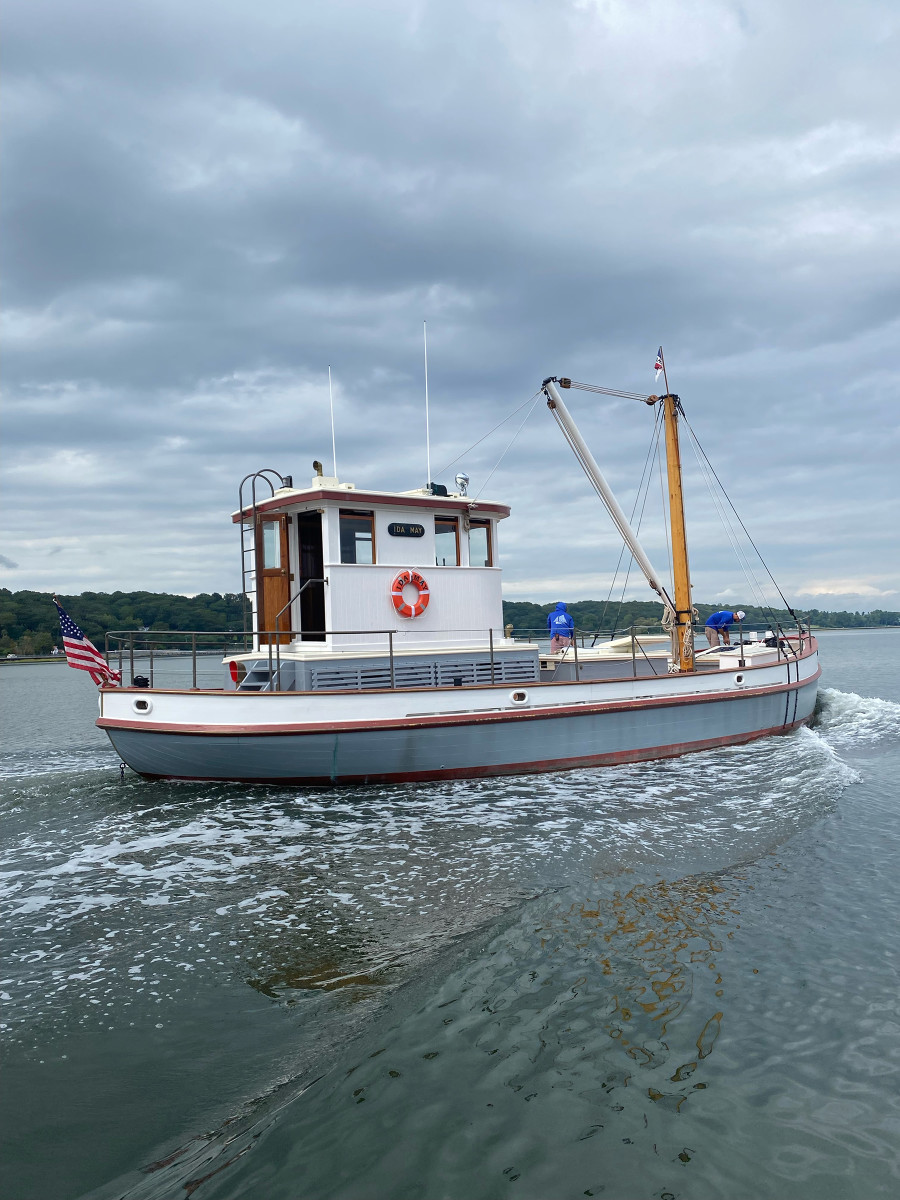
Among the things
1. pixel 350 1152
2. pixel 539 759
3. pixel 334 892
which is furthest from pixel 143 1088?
pixel 539 759

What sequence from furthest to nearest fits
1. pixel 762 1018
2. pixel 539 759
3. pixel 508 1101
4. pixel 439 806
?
1. pixel 539 759
2. pixel 439 806
3. pixel 762 1018
4. pixel 508 1101

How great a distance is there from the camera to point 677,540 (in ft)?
47.3

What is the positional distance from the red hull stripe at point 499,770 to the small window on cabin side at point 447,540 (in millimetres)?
3528

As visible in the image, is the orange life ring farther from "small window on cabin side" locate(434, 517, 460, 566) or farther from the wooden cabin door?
the wooden cabin door

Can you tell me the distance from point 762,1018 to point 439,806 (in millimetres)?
5461

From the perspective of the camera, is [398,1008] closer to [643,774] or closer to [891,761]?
[643,774]

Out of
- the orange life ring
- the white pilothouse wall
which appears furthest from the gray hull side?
the orange life ring

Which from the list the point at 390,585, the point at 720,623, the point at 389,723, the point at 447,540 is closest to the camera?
the point at 389,723

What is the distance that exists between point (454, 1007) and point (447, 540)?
29.4ft

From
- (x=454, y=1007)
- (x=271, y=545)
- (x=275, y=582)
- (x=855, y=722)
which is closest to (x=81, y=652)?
(x=275, y=582)

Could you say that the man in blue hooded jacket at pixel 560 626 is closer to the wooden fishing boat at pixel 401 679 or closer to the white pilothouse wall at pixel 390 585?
the wooden fishing boat at pixel 401 679

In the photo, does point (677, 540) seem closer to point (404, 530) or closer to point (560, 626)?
point (560, 626)

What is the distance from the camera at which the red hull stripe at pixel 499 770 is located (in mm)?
10172

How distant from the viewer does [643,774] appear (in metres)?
11.3
